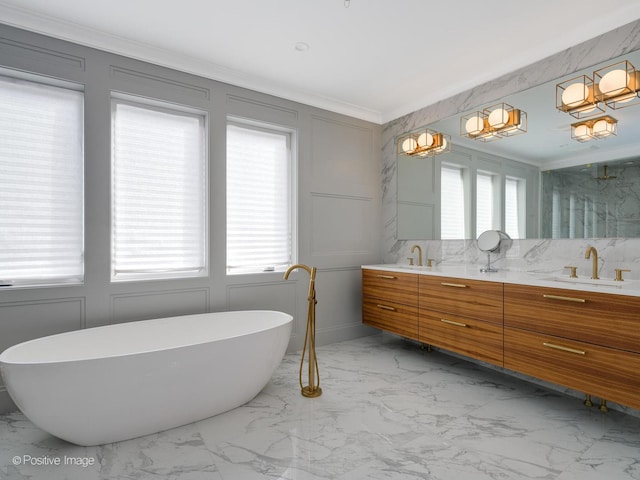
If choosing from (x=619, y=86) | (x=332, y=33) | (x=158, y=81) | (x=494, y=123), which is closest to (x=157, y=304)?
(x=158, y=81)

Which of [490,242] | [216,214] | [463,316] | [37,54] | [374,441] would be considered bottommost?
[374,441]

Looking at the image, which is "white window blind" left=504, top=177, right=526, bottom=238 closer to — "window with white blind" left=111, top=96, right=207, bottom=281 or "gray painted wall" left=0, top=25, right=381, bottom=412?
"gray painted wall" left=0, top=25, right=381, bottom=412

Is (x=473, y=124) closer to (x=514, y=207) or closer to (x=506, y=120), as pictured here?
(x=506, y=120)

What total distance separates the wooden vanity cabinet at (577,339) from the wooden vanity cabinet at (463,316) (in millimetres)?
84

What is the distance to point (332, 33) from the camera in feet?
8.16

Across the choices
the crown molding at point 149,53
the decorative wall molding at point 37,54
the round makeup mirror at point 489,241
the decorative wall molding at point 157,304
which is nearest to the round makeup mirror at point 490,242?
the round makeup mirror at point 489,241

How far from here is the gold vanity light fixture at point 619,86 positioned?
2137 mm

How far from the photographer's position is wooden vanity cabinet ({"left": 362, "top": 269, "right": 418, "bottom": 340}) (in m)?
3.09

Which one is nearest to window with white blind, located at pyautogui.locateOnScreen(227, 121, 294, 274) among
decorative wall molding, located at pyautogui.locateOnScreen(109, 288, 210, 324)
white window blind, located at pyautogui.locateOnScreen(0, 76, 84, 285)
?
decorative wall molding, located at pyautogui.locateOnScreen(109, 288, 210, 324)

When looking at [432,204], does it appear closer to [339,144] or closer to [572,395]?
[339,144]

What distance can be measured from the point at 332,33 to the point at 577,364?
102 inches

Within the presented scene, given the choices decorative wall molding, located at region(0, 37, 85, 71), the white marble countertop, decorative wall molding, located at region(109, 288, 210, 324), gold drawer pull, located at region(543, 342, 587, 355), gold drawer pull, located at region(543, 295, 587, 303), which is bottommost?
gold drawer pull, located at region(543, 342, 587, 355)

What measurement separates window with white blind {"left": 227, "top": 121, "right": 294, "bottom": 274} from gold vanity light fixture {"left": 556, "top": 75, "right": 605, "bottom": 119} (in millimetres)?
2281

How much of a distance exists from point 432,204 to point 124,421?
3.01 meters
